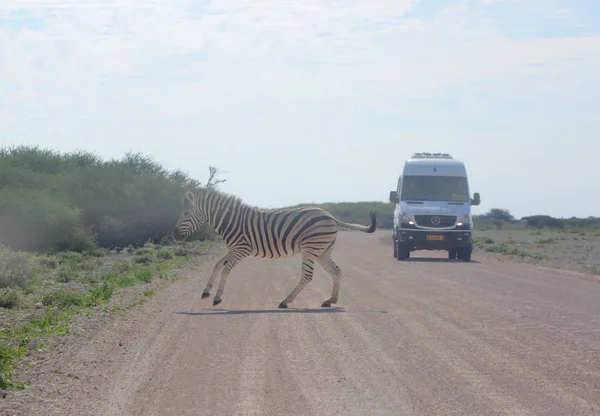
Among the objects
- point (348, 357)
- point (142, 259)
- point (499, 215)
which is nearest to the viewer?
point (348, 357)

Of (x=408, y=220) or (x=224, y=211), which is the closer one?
(x=224, y=211)

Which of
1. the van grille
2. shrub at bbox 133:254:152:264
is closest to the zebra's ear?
shrub at bbox 133:254:152:264

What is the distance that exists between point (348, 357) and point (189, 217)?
8.02 m

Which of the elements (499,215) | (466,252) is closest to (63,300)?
(466,252)

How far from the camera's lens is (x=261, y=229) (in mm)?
17562

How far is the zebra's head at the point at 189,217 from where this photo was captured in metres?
18.0

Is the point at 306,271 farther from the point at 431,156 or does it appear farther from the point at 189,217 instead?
the point at 431,156

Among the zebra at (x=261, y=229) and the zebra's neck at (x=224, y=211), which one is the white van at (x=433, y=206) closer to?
the zebra at (x=261, y=229)

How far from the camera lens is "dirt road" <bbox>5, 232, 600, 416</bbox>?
8.41 metres

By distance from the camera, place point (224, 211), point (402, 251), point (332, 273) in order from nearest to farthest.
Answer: point (332, 273) < point (224, 211) < point (402, 251)

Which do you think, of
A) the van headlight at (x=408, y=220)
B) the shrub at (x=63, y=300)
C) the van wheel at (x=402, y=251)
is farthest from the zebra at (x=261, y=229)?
the van wheel at (x=402, y=251)

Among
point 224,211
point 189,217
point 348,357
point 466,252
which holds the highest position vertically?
point 224,211

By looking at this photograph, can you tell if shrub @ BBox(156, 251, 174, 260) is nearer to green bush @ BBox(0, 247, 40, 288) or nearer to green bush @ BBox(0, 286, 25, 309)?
green bush @ BBox(0, 247, 40, 288)

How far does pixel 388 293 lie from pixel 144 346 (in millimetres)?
7820
